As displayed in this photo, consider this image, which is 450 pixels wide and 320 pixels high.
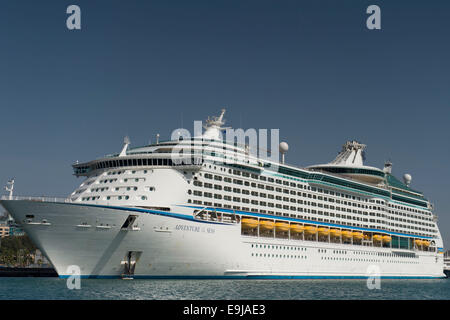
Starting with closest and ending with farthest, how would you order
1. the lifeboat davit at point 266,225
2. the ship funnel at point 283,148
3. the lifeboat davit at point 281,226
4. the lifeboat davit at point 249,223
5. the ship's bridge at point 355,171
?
the lifeboat davit at point 249,223 < the lifeboat davit at point 266,225 < the lifeboat davit at point 281,226 < the ship funnel at point 283,148 < the ship's bridge at point 355,171

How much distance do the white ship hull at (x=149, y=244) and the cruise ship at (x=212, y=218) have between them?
→ 0.21 ft

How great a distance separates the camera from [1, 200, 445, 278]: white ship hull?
29.5m

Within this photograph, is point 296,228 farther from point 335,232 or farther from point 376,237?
point 376,237

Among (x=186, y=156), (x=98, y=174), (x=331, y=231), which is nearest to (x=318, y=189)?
(x=331, y=231)

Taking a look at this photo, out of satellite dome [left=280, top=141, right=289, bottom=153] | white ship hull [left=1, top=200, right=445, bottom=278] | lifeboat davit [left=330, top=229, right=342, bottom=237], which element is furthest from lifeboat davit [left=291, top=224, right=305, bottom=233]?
satellite dome [left=280, top=141, right=289, bottom=153]

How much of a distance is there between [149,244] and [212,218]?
20.2ft

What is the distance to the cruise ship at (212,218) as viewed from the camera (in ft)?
98.4

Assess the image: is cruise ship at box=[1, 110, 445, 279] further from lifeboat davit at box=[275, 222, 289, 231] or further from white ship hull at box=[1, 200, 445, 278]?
lifeboat davit at box=[275, 222, 289, 231]

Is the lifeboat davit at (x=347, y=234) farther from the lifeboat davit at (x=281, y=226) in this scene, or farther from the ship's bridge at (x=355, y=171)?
the lifeboat davit at (x=281, y=226)

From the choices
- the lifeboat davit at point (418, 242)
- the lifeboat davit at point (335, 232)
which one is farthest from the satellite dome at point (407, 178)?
the lifeboat davit at point (335, 232)
